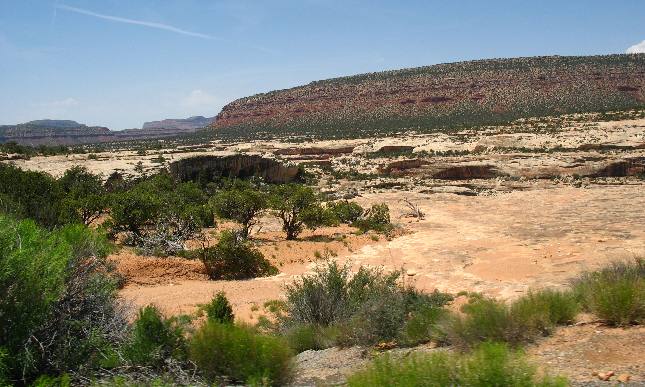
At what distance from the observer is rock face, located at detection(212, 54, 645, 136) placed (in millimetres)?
73562

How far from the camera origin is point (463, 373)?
13.0 feet

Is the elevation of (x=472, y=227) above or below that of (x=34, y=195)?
below

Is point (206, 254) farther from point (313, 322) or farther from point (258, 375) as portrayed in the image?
point (258, 375)

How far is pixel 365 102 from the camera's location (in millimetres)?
90188

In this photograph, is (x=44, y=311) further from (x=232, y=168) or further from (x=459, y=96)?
(x=459, y=96)

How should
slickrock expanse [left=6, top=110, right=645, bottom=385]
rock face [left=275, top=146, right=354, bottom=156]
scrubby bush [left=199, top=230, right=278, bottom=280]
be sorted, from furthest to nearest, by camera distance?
rock face [left=275, top=146, right=354, bottom=156] < scrubby bush [left=199, top=230, right=278, bottom=280] < slickrock expanse [left=6, top=110, right=645, bottom=385]

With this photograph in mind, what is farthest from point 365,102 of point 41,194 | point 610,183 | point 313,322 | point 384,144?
point 313,322

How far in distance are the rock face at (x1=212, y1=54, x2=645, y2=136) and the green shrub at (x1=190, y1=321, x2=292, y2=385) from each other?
207 feet

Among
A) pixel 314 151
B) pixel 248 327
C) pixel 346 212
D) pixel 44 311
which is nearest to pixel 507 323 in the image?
pixel 248 327

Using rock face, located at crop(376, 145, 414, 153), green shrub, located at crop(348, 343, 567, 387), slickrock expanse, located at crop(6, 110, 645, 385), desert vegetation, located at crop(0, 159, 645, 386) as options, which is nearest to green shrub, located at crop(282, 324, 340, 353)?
desert vegetation, located at crop(0, 159, 645, 386)

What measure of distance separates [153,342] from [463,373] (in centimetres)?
342

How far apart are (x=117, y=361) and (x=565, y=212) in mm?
22369

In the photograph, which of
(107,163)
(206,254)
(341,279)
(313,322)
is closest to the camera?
(313,322)

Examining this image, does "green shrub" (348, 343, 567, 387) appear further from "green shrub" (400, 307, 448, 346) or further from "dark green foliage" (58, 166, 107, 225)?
"dark green foliage" (58, 166, 107, 225)
